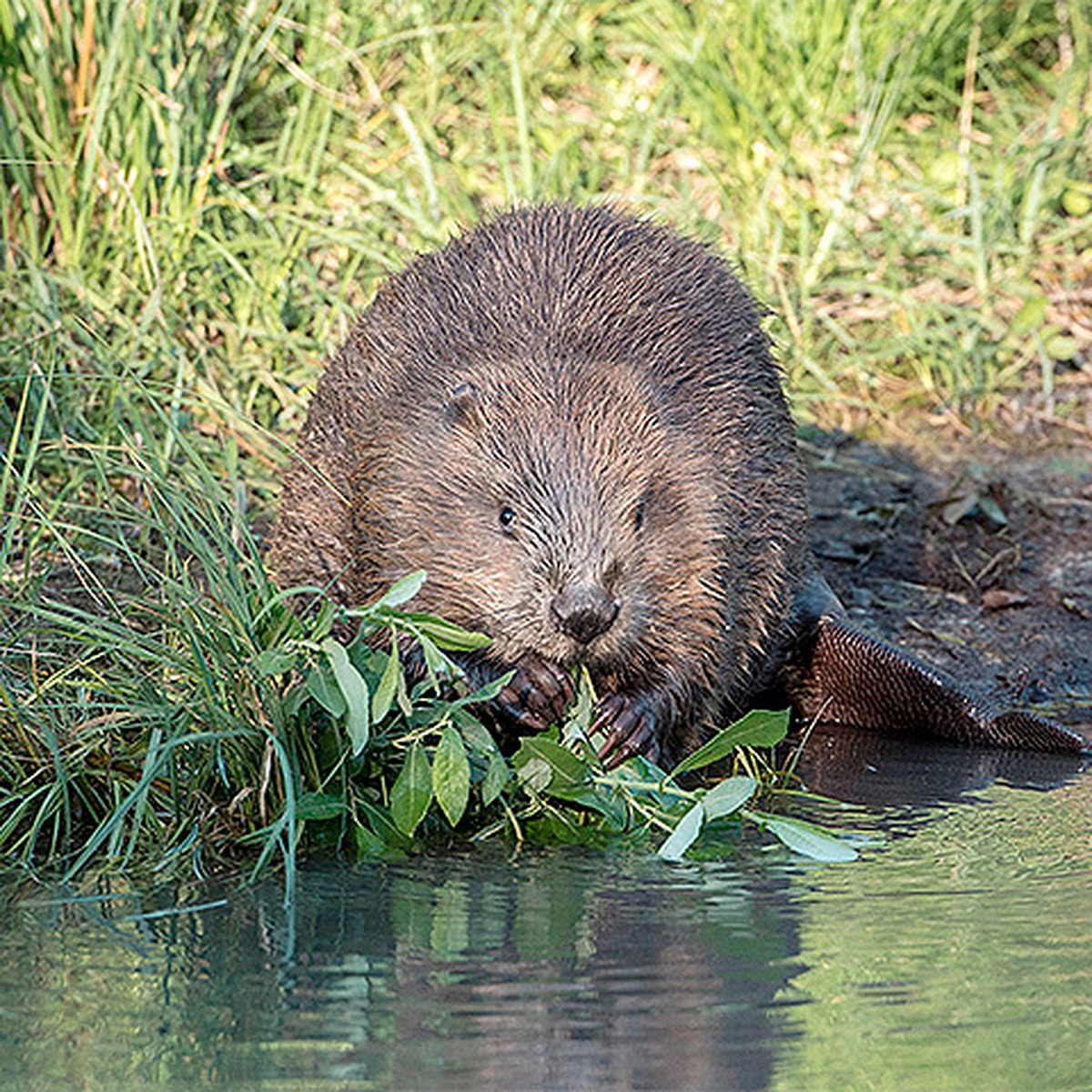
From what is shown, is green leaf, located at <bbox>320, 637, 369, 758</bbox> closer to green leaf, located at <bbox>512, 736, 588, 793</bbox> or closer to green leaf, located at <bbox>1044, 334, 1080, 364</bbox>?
green leaf, located at <bbox>512, 736, 588, 793</bbox>

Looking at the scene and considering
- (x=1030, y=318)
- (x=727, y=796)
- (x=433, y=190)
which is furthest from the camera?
(x=1030, y=318)

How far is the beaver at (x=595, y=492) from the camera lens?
354 centimetres

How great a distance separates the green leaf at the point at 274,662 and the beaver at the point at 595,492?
0.44 m

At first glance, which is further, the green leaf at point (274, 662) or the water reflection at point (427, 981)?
the green leaf at point (274, 662)

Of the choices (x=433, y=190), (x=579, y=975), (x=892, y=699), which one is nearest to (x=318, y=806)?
(x=579, y=975)

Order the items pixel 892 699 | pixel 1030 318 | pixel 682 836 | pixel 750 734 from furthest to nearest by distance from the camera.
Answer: pixel 1030 318 → pixel 892 699 → pixel 750 734 → pixel 682 836

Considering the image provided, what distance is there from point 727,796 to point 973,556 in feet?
7.79

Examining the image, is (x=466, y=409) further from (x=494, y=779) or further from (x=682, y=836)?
(x=682, y=836)

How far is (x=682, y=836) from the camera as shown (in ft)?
10.6

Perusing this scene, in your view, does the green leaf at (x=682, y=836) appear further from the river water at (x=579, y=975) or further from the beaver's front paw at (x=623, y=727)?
the beaver's front paw at (x=623, y=727)

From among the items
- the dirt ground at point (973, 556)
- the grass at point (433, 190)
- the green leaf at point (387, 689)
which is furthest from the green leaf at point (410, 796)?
the dirt ground at point (973, 556)

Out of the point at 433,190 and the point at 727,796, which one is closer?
the point at 727,796

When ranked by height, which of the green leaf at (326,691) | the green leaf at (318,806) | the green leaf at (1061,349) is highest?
the green leaf at (1061,349)

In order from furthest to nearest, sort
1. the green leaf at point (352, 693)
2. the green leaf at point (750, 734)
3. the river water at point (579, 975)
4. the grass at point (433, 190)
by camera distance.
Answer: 1. the grass at point (433, 190)
2. the green leaf at point (750, 734)
3. the green leaf at point (352, 693)
4. the river water at point (579, 975)
